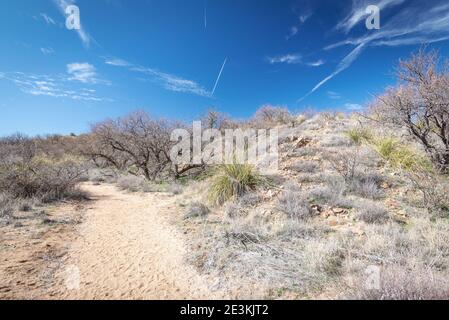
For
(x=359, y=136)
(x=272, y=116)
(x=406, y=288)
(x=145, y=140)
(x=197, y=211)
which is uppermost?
(x=272, y=116)

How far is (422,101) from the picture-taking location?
5758 mm

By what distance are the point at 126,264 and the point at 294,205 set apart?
10.8 feet

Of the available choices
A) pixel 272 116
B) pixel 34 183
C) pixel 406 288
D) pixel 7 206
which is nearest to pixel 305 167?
pixel 406 288

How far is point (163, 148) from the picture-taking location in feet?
44.2

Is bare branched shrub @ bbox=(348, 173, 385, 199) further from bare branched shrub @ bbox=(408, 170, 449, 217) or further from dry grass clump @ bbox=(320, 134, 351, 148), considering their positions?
dry grass clump @ bbox=(320, 134, 351, 148)

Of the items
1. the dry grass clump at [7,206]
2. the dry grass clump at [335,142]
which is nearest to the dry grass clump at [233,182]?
the dry grass clump at [335,142]

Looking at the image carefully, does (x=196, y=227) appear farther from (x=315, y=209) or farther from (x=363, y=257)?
(x=363, y=257)

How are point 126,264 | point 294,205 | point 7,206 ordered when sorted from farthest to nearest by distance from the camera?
point 7,206
point 294,205
point 126,264

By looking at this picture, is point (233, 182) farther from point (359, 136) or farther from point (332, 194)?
point (359, 136)

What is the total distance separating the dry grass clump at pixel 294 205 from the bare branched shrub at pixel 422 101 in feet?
11.3

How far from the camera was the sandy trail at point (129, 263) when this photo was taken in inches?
117

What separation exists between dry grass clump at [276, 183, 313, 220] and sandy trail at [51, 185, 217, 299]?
2.18 meters

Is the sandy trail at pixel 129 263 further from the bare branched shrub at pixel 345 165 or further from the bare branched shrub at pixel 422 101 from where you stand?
the bare branched shrub at pixel 422 101
